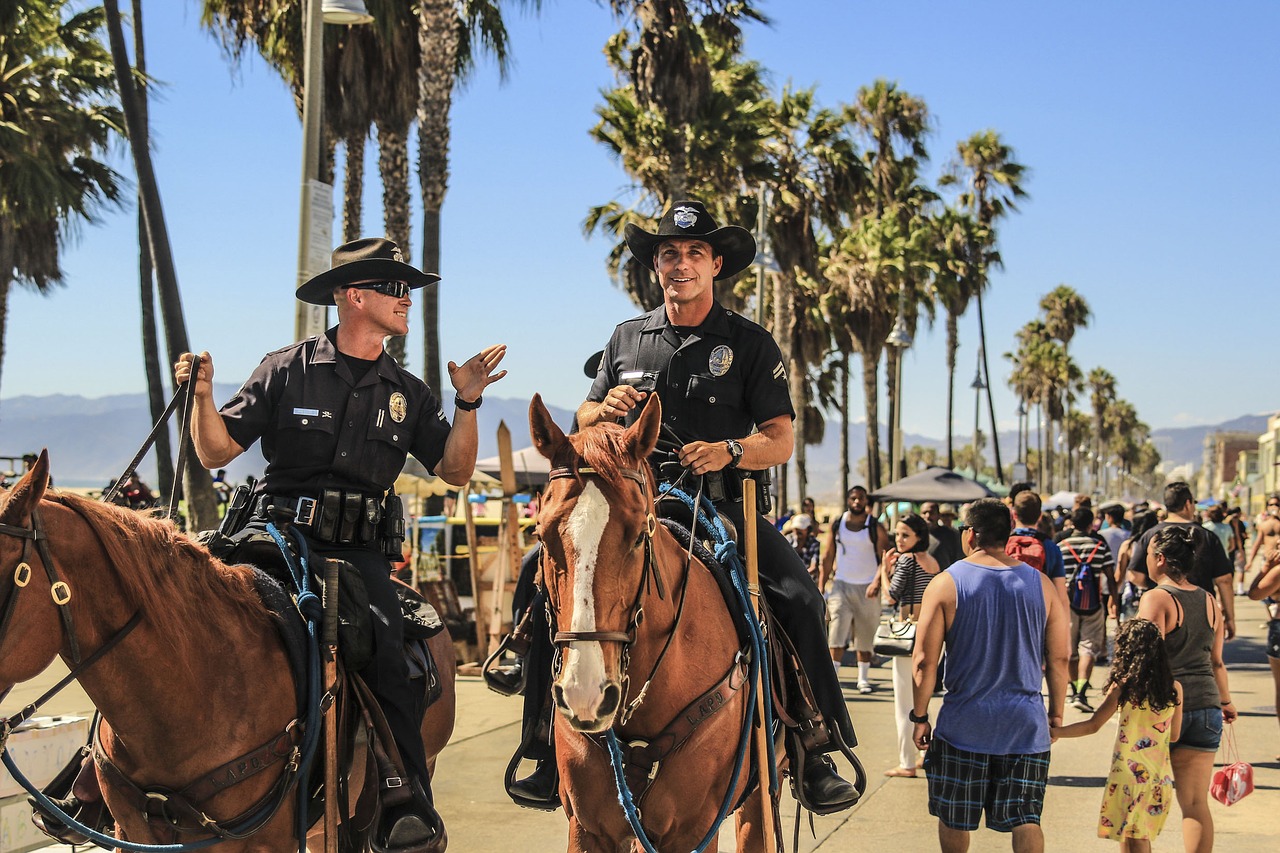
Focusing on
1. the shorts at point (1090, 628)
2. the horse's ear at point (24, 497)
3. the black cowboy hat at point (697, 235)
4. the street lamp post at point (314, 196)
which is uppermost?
the street lamp post at point (314, 196)

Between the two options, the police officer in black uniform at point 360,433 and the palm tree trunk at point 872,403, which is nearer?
the police officer in black uniform at point 360,433

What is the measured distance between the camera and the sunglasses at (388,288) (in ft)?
16.4

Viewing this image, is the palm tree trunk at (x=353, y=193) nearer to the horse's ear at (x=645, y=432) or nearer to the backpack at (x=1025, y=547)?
the backpack at (x=1025, y=547)

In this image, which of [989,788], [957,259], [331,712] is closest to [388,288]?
[331,712]

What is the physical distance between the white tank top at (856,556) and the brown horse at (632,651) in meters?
9.42

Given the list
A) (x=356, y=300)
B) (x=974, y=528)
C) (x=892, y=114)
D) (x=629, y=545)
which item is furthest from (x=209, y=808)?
(x=892, y=114)

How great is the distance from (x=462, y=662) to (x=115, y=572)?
1093 centimetres

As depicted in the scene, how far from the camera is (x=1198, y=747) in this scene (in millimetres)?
6910

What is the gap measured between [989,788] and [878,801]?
9.47 feet

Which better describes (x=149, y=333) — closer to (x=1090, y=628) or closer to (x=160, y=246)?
(x=160, y=246)

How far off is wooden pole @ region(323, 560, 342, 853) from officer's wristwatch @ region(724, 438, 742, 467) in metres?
1.49

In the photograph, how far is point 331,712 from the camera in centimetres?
436

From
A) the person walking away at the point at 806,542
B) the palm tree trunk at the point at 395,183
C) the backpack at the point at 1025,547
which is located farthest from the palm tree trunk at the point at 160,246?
the backpack at the point at 1025,547

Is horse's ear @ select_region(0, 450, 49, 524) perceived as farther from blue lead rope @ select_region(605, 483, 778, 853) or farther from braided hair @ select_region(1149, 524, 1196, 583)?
braided hair @ select_region(1149, 524, 1196, 583)
